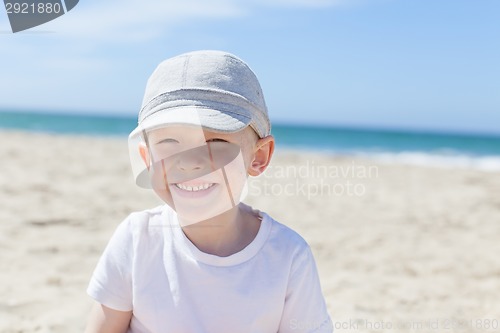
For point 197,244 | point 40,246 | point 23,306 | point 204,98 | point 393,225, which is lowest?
point 393,225

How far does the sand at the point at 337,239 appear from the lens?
256 cm

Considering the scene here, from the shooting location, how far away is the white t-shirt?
1.57 m

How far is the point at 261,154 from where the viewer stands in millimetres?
1647

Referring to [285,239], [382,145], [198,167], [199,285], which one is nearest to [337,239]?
[285,239]

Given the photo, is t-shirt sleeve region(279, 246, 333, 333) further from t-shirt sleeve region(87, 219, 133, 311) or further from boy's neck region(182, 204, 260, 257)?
t-shirt sleeve region(87, 219, 133, 311)

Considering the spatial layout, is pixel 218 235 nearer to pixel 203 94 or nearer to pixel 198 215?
pixel 198 215

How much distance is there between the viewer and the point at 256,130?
61.7 inches

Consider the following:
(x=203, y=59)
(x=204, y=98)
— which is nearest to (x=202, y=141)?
(x=204, y=98)

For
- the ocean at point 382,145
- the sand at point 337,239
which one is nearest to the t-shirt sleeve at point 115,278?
the sand at point 337,239

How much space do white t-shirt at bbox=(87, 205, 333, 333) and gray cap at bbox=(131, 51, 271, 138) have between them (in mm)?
339

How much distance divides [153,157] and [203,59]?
298 millimetres

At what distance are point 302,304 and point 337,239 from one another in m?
2.47

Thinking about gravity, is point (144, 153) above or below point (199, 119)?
below

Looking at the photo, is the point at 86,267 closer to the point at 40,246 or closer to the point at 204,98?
the point at 40,246
